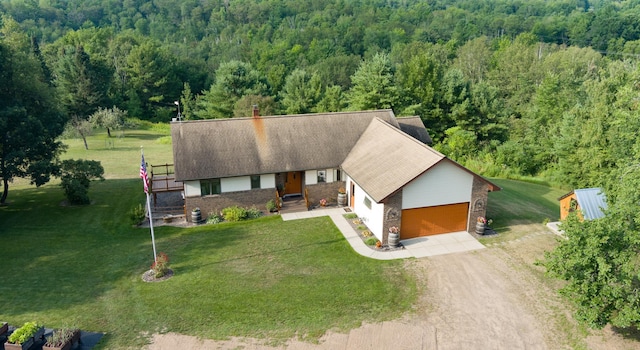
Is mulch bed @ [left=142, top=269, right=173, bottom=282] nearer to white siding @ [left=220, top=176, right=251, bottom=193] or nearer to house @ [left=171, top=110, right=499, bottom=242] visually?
house @ [left=171, top=110, right=499, bottom=242]

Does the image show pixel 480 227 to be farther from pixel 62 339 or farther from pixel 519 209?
pixel 62 339

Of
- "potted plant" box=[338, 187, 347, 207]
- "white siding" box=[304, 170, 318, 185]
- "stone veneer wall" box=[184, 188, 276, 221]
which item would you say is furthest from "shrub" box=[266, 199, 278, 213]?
"potted plant" box=[338, 187, 347, 207]

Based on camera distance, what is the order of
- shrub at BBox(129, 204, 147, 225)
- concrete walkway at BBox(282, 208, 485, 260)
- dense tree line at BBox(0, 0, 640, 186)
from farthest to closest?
dense tree line at BBox(0, 0, 640, 186)
shrub at BBox(129, 204, 147, 225)
concrete walkway at BBox(282, 208, 485, 260)

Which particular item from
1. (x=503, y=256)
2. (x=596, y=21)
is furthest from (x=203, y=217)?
(x=596, y=21)

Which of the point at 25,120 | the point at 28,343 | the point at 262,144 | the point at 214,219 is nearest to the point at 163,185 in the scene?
the point at 214,219

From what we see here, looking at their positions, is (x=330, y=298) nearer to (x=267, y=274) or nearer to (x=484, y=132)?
(x=267, y=274)
